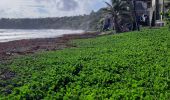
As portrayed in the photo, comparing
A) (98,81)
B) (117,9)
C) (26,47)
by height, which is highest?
(117,9)

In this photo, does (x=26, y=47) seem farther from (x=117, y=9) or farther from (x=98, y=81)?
(x=98, y=81)

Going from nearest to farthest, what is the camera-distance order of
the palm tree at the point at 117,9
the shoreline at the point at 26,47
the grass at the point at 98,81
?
the grass at the point at 98,81 < the shoreline at the point at 26,47 < the palm tree at the point at 117,9

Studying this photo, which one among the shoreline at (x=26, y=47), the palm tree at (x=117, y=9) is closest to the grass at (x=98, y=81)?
the shoreline at (x=26, y=47)

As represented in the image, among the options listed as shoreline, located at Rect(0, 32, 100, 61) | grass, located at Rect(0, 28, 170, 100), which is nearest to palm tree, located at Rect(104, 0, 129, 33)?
shoreline, located at Rect(0, 32, 100, 61)

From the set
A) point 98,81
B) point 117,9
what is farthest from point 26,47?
point 98,81

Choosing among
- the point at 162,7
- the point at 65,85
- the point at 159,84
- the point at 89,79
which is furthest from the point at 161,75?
the point at 162,7

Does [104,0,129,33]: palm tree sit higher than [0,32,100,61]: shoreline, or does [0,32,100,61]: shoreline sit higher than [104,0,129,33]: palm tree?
[104,0,129,33]: palm tree

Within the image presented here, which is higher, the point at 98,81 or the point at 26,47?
the point at 98,81

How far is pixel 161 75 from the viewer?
715 inches

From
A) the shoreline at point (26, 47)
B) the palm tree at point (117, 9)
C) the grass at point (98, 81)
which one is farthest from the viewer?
the palm tree at point (117, 9)

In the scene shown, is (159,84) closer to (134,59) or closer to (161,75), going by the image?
(161,75)

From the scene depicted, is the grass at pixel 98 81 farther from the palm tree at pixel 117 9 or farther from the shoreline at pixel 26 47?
the palm tree at pixel 117 9

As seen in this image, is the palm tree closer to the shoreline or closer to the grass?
the shoreline

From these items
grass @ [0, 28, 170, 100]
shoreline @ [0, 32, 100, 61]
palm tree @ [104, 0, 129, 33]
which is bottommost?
shoreline @ [0, 32, 100, 61]
